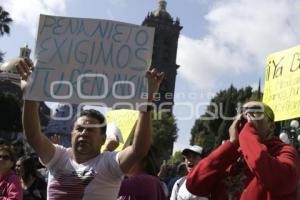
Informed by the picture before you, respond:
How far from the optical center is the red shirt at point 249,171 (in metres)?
2.61

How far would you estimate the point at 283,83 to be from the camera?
643cm

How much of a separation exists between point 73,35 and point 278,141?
5.22 feet

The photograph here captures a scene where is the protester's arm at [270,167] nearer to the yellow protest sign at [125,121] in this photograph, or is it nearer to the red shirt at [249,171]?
the red shirt at [249,171]

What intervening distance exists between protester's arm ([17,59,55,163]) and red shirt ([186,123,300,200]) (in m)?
0.98

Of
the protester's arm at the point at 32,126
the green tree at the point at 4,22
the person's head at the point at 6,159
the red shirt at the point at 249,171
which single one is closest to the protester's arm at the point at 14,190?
the person's head at the point at 6,159

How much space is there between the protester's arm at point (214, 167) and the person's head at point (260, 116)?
0.09 meters

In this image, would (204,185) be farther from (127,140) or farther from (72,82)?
(127,140)

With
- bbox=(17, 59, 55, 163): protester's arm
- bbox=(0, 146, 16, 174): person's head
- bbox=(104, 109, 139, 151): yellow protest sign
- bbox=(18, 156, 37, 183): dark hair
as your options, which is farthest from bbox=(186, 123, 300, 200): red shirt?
bbox=(104, 109, 139, 151): yellow protest sign

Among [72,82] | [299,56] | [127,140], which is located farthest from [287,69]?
[72,82]

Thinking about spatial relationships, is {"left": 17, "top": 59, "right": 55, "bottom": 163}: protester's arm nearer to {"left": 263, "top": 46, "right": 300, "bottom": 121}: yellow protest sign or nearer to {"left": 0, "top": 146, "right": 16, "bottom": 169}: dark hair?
{"left": 0, "top": 146, "right": 16, "bottom": 169}: dark hair

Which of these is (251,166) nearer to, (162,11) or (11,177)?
(11,177)

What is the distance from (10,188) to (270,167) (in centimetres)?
242

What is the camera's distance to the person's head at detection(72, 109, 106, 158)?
3.33 m

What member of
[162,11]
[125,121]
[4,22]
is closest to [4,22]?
[4,22]
